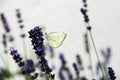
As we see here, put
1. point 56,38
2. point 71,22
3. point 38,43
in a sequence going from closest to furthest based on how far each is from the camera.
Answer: point 38,43
point 56,38
point 71,22

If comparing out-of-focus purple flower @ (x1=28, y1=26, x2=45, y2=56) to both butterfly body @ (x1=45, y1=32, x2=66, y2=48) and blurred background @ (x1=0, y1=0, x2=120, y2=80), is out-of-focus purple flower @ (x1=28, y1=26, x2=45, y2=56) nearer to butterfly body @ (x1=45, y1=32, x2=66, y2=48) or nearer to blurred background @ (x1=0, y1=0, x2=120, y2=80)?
butterfly body @ (x1=45, y1=32, x2=66, y2=48)

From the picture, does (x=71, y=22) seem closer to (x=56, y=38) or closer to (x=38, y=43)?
(x=56, y=38)

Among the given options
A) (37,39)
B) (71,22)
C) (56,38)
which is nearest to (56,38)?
(56,38)

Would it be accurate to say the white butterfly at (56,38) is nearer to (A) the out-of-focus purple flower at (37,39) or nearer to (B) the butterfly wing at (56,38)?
(B) the butterfly wing at (56,38)

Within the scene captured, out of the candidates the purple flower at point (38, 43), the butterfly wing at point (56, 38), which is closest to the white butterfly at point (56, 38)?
the butterfly wing at point (56, 38)

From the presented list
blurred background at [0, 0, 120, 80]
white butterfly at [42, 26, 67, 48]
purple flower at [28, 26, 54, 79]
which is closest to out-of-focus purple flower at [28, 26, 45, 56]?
purple flower at [28, 26, 54, 79]

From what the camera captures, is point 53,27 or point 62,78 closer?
point 62,78

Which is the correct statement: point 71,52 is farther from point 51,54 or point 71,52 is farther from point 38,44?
point 38,44

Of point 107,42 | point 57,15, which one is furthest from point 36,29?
point 57,15

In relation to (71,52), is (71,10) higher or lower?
higher
